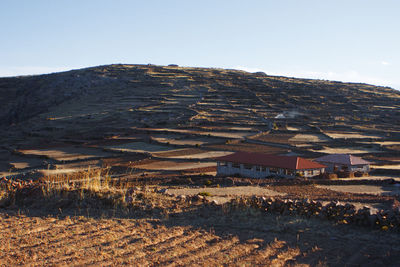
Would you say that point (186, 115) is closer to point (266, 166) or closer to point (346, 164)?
point (346, 164)

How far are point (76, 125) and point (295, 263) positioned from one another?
200 feet

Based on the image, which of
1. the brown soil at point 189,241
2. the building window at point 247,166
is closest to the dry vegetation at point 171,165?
the brown soil at point 189,241

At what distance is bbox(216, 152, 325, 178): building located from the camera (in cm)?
3381

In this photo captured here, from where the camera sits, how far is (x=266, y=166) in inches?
1371

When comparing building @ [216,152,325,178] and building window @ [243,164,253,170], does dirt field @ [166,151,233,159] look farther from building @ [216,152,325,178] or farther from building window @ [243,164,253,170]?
building window @ [243,164,253,170]

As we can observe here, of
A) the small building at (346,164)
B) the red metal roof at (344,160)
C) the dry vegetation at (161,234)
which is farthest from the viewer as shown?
the red metal roof at (344,160)

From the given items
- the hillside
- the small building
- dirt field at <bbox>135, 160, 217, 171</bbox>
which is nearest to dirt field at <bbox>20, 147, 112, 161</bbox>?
the hillside

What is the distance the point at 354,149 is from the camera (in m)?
52.4

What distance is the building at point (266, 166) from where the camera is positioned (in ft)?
111

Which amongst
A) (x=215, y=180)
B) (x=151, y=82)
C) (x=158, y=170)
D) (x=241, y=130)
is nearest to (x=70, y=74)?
(x=151, y=82)

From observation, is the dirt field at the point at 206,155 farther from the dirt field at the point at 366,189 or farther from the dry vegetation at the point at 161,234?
the dry vegetation at the point at 161,234

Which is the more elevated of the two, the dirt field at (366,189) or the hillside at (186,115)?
the hillside at (186,115)

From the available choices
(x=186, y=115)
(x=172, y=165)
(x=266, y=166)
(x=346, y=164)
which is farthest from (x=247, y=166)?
(x=186, y=115)

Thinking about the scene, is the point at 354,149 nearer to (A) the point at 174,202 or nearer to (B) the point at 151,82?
(A) the point at 174,202
